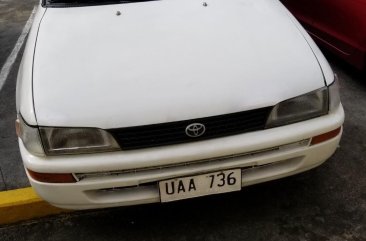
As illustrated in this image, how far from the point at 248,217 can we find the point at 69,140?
44.4 inches

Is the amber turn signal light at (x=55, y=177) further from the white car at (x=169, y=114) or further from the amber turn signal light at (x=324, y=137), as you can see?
the amber turn signal light at (x=324, y=137)

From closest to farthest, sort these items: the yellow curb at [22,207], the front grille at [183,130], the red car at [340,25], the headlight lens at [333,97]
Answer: the front grille at [183,130], the headlight lens at [333,97], the yellow curb at [22,207], the red car at [340,25]

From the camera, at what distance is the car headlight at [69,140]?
6.48ft

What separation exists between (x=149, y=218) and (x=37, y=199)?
654 mm

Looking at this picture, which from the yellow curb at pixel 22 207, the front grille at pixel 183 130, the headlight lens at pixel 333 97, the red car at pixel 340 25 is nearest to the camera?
the front grille at pixel 183 130

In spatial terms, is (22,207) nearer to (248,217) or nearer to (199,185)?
(199,185)

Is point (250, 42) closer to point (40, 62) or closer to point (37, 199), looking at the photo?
point (40, 62)

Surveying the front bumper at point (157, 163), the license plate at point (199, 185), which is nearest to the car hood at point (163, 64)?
the front bumper at point (157, 163)

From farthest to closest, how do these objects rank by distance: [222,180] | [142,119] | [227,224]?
[227,224] < [222,180] < [142,119]

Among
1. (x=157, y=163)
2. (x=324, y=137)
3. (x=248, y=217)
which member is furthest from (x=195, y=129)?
(x=248, y=217)

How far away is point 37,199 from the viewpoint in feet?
8.36

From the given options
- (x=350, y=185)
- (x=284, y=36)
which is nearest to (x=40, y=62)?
(x=284, y=36)

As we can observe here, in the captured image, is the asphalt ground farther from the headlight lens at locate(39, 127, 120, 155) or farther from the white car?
the headlight lens at locate(39, 127, 120, 155)

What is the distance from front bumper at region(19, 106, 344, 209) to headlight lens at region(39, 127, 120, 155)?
31 mm
